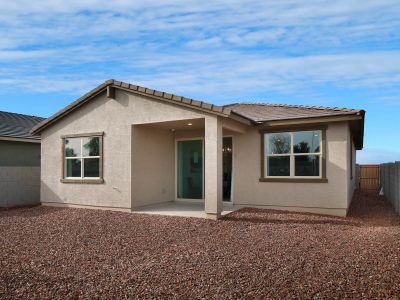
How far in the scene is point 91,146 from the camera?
40.8 feet

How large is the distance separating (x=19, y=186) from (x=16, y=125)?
4.59 meters

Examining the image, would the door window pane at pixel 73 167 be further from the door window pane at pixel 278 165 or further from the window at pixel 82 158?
the door window pane at pixel 278 165

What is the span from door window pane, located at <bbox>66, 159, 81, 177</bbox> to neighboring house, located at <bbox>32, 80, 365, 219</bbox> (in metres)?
0.04

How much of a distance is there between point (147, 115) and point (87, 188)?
3.79 metres

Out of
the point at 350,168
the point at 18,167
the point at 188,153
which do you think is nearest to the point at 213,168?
the point at 188,153

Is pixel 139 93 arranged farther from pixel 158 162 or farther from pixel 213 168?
pixel 213 168

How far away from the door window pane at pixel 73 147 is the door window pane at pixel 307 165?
812 centimetres

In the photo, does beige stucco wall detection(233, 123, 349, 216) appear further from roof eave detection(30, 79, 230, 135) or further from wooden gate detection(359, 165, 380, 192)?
wooden gate detection(359, 165, 380, 192)

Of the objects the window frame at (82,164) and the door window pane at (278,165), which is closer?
the door window pane at (278,165)

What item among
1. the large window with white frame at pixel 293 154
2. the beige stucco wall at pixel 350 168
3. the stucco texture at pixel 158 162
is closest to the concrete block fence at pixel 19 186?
the stucco texture at pixel 158 162

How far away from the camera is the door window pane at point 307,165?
1099cm

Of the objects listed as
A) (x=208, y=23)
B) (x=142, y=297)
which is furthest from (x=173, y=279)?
(x=208, y=23)

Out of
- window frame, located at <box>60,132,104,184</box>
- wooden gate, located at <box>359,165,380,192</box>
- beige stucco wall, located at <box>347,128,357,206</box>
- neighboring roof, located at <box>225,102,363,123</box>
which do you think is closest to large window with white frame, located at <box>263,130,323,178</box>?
neighboring roof, located at <box>225,102,363,123</box>

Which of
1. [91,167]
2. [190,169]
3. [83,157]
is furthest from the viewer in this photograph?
[190,169]
